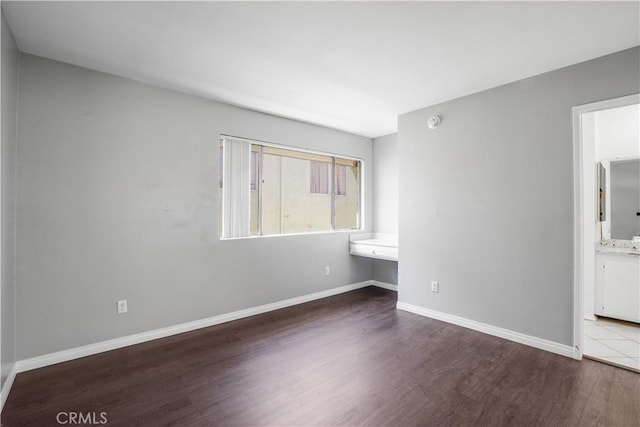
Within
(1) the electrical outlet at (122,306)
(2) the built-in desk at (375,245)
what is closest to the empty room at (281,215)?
(1) the electrical outlet at (122,306)

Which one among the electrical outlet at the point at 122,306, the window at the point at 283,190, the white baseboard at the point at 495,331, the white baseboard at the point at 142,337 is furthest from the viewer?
the window at the point at 283,190

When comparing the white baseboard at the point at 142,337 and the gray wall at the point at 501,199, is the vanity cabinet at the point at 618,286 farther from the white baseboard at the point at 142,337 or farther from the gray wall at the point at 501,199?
the white baseboard at the point at 142,337

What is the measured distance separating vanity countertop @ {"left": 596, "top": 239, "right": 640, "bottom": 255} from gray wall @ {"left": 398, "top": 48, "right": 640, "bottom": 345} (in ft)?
4.55

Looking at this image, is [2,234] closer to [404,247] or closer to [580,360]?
[404,247]

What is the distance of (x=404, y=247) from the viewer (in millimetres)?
3863

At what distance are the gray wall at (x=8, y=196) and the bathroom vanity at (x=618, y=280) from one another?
555cm

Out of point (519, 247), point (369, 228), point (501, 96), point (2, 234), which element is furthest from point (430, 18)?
point (369, 228)

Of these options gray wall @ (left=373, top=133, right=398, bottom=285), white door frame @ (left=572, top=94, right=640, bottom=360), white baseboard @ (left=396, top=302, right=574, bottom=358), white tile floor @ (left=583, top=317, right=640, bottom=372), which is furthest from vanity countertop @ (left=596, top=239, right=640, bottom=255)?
gray wall @ (left=373, top=133, right=398, bottom=285)

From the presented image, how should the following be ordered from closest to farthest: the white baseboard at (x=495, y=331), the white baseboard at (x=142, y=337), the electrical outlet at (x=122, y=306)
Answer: the white baseboard at (x=142, y=337)
the white baseboard at (x=495, y=331)
the electrical outlet at (x=122, y=306)

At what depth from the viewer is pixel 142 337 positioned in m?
2.90

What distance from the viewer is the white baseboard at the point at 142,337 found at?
7.91ft

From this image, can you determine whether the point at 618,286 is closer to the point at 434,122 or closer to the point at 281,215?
the point at 434,122

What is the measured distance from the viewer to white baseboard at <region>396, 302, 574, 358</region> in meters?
2.64

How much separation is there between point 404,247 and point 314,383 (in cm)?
219
